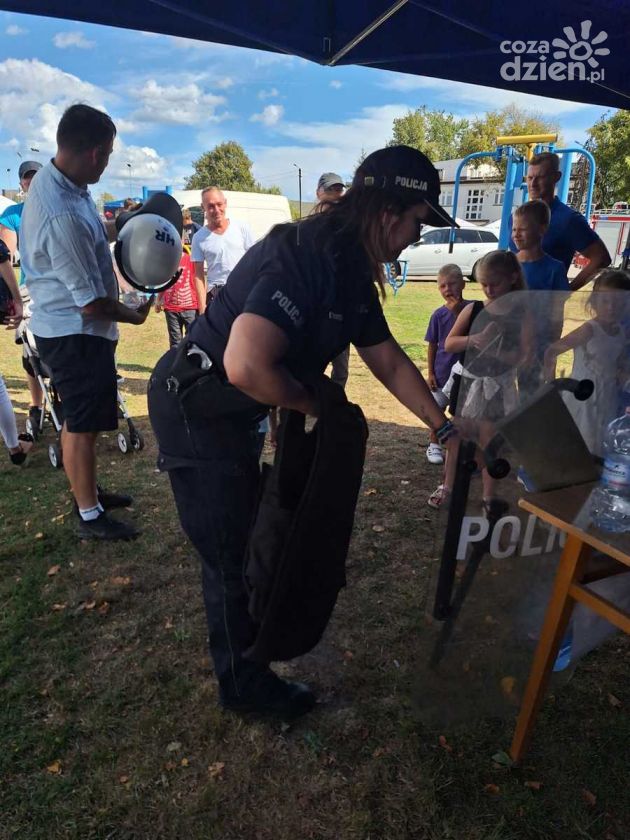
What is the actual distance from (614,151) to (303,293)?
29627 millimetres


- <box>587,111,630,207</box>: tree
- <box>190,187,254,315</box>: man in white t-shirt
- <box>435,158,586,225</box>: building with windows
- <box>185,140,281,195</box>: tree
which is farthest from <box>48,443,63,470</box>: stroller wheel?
<box>185,140,281,195</box>: tree

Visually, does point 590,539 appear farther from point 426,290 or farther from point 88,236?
point 426,290

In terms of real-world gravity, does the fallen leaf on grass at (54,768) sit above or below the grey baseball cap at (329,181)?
below

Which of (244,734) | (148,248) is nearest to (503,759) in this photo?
(244,734)

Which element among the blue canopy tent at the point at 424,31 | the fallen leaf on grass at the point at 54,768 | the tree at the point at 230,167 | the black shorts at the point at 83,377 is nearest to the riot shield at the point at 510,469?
the fallen leaf on grass at the point at 54,768

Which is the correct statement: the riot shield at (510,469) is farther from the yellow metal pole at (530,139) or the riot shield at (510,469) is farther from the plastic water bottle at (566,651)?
the yellow metal pole at (530,139)

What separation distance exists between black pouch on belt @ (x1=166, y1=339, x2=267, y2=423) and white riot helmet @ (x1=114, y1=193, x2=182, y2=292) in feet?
4.19

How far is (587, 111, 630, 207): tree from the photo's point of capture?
24000mm

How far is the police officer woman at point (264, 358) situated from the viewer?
141cm

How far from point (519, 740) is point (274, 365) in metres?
1.50

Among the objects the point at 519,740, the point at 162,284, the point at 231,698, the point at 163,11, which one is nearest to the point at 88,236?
the point at 162,284

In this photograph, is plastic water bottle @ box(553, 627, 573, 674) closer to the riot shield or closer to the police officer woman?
the riot shield

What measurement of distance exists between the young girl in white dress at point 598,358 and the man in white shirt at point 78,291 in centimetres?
214

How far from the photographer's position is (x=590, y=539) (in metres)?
1.42
